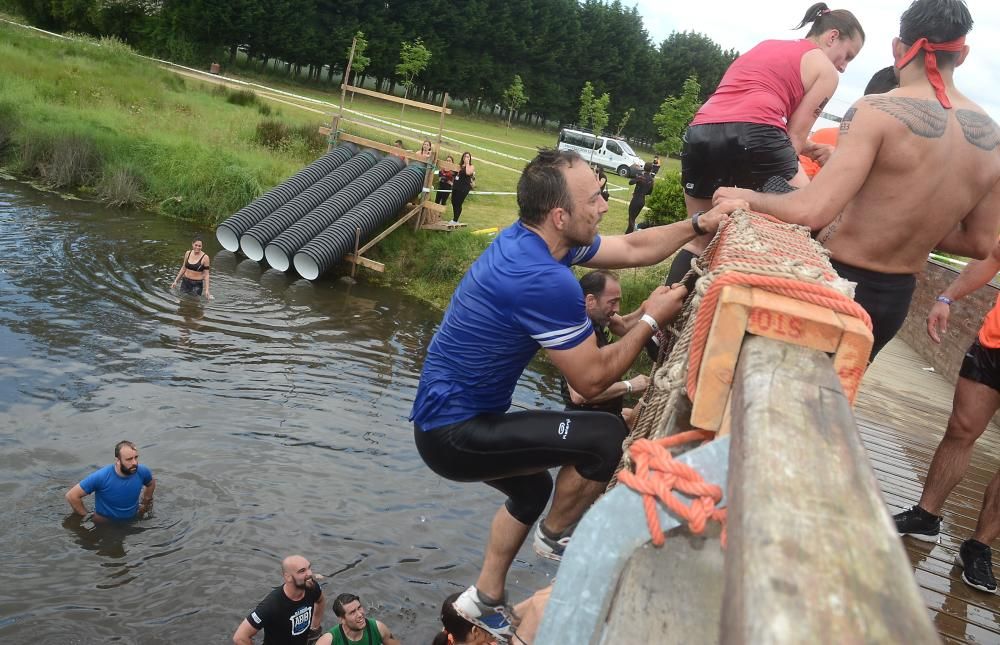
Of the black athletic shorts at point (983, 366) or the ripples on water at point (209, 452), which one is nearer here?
the black athletic shorts at point (983, 366)

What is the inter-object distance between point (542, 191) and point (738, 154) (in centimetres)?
118

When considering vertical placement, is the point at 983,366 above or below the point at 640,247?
below

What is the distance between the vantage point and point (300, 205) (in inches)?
859

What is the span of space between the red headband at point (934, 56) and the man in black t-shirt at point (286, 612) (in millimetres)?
6650

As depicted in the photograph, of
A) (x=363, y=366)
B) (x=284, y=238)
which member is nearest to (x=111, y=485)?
(x=363, y=366)

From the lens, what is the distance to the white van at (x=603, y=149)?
1615 inches

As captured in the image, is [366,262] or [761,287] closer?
[761,287]

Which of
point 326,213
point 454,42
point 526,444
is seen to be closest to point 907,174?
point 526,444

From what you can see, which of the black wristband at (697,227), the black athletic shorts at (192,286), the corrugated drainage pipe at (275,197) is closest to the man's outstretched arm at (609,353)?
the black wristband at (697,227)

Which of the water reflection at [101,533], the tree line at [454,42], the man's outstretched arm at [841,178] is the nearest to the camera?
the man's outstretched arm at [841,178]

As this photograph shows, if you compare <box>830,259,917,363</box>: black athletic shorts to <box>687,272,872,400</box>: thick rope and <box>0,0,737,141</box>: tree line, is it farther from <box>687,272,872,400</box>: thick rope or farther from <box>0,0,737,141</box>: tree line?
<box>0,0,737,141</box>: tree line

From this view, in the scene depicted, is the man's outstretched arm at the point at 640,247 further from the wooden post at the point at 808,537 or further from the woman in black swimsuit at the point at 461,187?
the woman in black swimsuit at the point at 461,187

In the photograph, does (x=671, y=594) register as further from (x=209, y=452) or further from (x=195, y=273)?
(x=195, y=273)

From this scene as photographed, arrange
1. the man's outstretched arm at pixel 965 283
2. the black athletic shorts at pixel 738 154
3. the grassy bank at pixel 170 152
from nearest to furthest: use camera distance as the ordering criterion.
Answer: the black athletic shorts at pixel 738 154, the man's outstretched arm at pixel 965 283, the grassy bank at pixel 170 152
